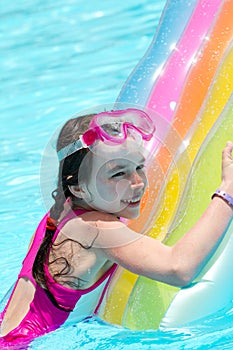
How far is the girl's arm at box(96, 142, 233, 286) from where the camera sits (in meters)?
2.49

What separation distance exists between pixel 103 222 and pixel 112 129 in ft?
0.85

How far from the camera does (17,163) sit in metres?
4.98

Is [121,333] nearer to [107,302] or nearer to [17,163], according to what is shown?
[107,302]

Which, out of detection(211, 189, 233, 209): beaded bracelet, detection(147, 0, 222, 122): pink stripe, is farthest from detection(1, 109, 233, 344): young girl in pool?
detection(147, 0, 222, 122): pink stripe

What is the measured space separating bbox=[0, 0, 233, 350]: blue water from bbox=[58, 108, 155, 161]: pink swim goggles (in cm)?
62

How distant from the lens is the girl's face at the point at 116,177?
2518mm

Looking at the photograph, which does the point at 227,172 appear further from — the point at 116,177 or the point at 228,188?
the point at 116,177

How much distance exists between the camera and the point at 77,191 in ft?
8.44

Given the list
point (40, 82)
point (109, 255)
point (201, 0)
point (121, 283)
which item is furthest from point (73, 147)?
point (40, 82)

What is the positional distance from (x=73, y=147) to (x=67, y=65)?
392cm

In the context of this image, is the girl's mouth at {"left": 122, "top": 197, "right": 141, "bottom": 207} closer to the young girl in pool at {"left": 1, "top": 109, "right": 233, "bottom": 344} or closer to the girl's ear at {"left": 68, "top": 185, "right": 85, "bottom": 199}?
the young girl in pool at {"left": 1, "top": 109, "right": 233, "bottom": 344}

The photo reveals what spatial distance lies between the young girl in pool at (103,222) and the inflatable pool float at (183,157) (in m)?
0.20

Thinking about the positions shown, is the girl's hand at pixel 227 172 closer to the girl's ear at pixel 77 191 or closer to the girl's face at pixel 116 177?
the girl's face at pixel 116 177

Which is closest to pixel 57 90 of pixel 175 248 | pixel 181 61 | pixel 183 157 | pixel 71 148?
pixel 181 61
